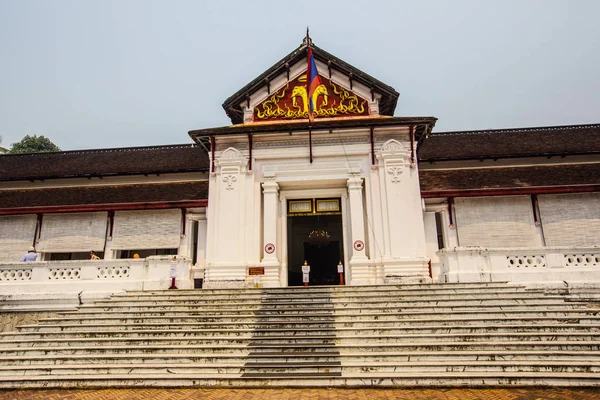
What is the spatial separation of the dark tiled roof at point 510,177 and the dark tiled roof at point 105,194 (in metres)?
10.6

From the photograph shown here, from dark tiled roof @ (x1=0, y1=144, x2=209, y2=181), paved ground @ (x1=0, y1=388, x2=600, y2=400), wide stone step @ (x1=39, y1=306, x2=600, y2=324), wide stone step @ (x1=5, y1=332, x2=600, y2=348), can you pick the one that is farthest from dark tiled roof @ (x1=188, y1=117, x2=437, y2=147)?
paved ground @ (x1=0, y1=388, x2=600, y2=400)

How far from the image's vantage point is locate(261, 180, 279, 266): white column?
45.6ft

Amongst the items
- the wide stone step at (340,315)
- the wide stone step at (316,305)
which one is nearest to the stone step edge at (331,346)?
the wide stone step at (340,315)

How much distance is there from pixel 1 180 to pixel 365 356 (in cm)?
2136

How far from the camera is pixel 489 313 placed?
8.83 meters

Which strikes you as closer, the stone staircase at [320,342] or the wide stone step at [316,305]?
the stone staircase at [320,342]

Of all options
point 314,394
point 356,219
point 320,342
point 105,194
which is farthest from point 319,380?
point 105,194

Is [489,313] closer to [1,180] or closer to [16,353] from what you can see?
[16,353]

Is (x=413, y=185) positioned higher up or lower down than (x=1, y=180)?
lower down

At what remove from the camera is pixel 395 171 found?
14.1 m

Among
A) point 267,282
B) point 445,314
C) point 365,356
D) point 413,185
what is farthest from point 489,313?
point 267,282

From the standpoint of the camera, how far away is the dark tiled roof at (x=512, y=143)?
1872 cm

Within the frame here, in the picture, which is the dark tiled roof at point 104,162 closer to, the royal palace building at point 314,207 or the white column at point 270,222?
the royal palace building at point 314,207

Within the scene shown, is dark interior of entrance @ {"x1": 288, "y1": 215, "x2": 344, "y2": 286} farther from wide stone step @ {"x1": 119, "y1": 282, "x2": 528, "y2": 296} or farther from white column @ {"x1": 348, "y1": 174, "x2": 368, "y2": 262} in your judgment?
wide stone step @ {"x1": 119, "y1": 282, "x2": 528, "y2": 296}
